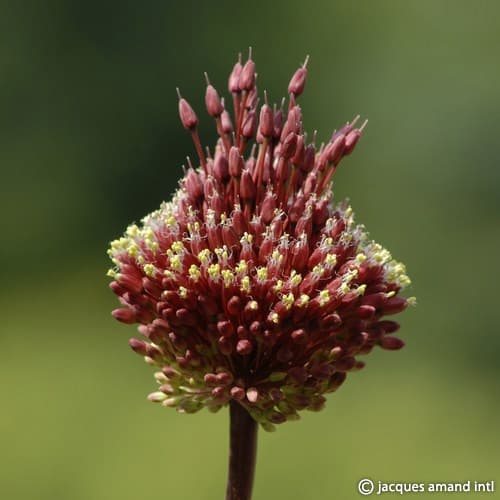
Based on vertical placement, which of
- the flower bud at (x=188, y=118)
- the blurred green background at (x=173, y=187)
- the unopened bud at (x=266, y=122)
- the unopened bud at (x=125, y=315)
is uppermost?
the blurred green background at (x=173, y=187)

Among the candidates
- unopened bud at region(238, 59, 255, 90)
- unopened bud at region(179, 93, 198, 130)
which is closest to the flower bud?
unopened bud at region(179, 93, 198, 130)

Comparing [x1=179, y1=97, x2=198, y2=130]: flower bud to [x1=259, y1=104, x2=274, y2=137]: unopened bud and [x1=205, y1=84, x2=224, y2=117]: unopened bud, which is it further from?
[x1=259, y1=104, x2=274, y2=137]: unopened bud

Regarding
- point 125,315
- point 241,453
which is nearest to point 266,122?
point 125,315

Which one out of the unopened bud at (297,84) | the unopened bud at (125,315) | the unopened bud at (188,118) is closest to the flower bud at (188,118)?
the unopened bud at (188,118)

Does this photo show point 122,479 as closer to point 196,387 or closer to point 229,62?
point 196,387

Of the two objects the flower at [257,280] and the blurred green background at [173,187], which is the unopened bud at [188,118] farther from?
the blurred green background at [173,187]

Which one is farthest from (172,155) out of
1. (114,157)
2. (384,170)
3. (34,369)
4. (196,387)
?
(196,387)

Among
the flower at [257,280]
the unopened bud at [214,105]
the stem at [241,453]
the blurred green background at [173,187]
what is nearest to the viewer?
the flower at [257,280]
